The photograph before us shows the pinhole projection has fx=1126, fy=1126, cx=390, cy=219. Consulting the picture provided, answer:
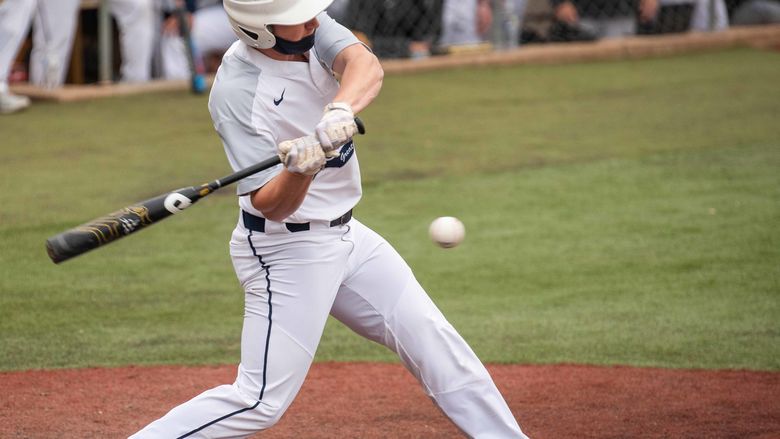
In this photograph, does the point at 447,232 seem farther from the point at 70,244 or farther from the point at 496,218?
the point at 496,218

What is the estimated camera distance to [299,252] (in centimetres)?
353

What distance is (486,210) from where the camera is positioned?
791 centimetres

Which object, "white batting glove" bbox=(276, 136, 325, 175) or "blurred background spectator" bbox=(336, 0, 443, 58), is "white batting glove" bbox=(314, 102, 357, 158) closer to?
"white batting glove" bbox=(276, 136, 325, 175)

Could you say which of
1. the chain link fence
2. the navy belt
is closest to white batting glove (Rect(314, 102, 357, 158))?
the navy belt

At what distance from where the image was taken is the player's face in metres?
3.39

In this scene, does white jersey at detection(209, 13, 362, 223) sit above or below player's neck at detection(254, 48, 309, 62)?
below

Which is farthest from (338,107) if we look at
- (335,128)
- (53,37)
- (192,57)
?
(53,37)

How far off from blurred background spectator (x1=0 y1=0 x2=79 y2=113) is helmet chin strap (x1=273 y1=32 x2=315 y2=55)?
6706mm

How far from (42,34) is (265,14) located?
24.3ft

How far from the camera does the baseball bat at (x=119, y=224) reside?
11.0 ft

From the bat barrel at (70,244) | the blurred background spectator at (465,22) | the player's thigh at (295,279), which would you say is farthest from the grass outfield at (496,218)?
the bat barrel at (70,244)

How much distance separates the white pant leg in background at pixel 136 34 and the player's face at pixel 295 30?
23.2 ft

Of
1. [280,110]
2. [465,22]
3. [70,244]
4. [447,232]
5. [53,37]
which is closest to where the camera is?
Result: [70,244]

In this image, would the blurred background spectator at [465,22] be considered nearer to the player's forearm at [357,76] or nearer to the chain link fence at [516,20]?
the chain link fence at [516,20]
